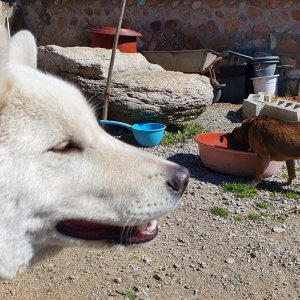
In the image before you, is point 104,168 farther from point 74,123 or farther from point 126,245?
point 126,245

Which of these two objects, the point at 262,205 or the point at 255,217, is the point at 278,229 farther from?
the point at 262,205

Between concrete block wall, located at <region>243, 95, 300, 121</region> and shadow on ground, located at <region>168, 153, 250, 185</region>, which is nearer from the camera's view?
shadow on ground, located at <region>168, 153, 250, 185</region>

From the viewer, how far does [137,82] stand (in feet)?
19.4

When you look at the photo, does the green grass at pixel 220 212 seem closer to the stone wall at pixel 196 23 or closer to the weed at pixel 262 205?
the weed at pixel 262 205

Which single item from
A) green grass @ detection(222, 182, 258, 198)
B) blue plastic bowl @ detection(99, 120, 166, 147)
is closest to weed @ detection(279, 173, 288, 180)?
green grass @ detection(222, 182, 258, 198)

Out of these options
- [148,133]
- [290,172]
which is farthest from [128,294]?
[148,133]

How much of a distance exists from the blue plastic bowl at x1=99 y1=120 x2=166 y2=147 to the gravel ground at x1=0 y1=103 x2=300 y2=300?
135cm

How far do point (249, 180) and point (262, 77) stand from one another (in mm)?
2980

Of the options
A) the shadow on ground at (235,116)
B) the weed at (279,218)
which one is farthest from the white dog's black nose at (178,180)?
the shadow on ground at (235,116)

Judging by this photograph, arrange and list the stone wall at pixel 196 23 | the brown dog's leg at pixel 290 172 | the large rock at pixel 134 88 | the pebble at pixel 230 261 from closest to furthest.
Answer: the pebble at pixel 230 261 → the brown dog's leg at pixel 290 172 → the large rock at pixel 134 88 → the stone wall at pixel 196 23

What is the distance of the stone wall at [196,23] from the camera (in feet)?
26.3

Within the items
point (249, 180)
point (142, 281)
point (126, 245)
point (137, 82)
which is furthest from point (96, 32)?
point (126, 245)

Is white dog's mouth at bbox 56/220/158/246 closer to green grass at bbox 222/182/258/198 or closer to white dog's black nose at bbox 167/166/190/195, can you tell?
white dog's black nose at bbox 167/166/190/195

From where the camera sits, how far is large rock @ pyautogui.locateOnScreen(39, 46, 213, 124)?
5.83 metres
